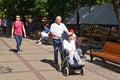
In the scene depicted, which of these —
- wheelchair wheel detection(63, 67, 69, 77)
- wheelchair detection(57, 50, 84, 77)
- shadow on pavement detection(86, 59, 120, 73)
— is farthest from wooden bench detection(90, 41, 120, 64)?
wheelchair wheel detection(63, 67, 69, 77)

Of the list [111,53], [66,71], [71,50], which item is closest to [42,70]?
[66,71]

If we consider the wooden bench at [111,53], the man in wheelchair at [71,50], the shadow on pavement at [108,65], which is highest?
the man in wheelchair at [71,50]

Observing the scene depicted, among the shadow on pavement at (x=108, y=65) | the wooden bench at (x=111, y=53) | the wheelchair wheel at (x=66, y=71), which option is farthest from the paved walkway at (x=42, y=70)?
the wooden bench at (x=111, y=53)

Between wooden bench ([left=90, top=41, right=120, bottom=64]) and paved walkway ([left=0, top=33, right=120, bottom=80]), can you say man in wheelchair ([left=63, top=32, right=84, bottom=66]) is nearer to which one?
paved walkway ([left=0, top=33, right=120, bottom=80])

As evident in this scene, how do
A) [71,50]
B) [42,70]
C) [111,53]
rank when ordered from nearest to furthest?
[71,50] → [42,70] → [111,53]

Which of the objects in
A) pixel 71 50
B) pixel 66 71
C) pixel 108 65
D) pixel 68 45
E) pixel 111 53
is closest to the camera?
pixel 66 71

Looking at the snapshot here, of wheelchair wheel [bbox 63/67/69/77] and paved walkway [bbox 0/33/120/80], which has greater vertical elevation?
wheelchair wheel [bbox 63/67/69/77]

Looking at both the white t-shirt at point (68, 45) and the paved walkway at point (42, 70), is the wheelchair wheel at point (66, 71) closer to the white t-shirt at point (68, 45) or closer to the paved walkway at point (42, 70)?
the paved walkway at point (42, 70)

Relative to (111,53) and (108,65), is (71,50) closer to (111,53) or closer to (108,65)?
(111,53)

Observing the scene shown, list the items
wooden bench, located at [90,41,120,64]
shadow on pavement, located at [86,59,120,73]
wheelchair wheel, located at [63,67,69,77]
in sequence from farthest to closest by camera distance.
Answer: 1. shadow on pavement, located at [86,59,120,73]
2. wooden bench, located at [90,41,120,64]
3. wheelchair wheel, located at [63,67,69,77]

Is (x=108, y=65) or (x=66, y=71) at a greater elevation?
(x=66, y=71)

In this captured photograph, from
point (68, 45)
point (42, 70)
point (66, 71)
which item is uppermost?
point (68, 45)

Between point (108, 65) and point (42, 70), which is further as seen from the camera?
point (108, 65)

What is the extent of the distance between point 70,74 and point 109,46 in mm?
2735
